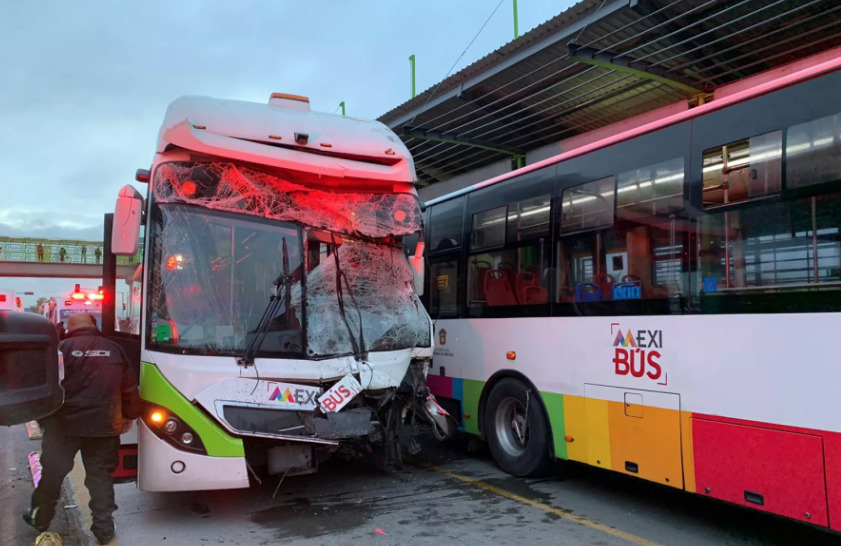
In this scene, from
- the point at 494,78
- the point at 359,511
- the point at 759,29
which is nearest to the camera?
the point at 359,511

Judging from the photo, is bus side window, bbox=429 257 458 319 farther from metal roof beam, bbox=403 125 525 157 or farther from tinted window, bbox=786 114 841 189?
metal roof beam, bbox=403 125 525 157

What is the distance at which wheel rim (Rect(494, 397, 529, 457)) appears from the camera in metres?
6.77

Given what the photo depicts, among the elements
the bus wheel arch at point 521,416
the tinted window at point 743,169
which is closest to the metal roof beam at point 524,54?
the tinted window at point 743,169

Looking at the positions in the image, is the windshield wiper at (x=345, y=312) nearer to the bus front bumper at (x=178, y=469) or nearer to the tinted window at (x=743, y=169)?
the bus front bumper at (x=178, y=469)

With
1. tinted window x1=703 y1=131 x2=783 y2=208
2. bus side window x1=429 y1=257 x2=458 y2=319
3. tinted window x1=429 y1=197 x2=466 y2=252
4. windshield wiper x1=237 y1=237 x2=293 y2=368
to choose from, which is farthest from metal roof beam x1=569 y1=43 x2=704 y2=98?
windshield wiper x1=237 y1=237 x2=293 y2=368

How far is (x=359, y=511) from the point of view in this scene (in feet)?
Answer: 18.2

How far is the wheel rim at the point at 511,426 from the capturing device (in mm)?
6770

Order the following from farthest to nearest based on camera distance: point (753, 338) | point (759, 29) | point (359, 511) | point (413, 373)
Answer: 1. point (759, 29)
2. point (413, 373)
3. point (359, 511)
4. point (753, 338)

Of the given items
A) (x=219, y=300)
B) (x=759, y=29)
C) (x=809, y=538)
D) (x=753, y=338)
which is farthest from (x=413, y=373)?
(x=759, y=29)

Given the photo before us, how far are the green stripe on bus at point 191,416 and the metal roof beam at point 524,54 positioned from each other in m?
7.64

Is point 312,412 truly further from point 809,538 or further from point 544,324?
point 809,538

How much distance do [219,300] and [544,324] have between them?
3193 millimetres

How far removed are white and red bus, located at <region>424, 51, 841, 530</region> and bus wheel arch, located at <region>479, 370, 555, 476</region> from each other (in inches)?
0.9

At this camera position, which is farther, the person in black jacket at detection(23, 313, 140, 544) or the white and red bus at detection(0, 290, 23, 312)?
the white and red bus at detection(0, 290, 23, 312)
